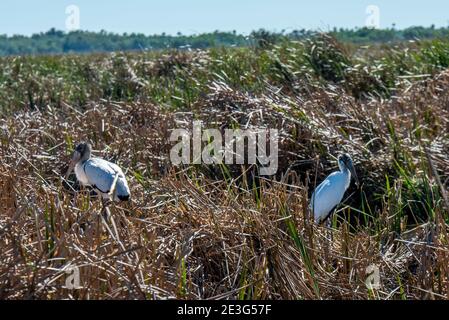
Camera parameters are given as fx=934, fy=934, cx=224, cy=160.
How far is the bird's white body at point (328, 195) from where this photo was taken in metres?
6.45

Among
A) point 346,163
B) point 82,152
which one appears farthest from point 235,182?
point 82,152

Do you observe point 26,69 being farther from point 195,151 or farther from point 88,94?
point 195,151

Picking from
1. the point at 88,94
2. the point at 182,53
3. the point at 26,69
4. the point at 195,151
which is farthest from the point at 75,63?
the point at 195,151

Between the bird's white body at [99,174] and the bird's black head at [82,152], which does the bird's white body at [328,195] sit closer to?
the bird's white body at [99,174]

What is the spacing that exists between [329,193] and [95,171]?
1.70 m

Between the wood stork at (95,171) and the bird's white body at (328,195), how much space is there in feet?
4.38

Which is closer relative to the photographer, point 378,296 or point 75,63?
point 378,296

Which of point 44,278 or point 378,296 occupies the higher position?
point 44,278

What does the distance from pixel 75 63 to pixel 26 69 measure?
1.06m

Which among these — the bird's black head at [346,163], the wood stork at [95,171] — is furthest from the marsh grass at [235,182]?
the bird's black head at [346,163]

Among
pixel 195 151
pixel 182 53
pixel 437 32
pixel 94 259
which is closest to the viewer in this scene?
pixel 94 259

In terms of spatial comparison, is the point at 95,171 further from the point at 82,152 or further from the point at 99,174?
the point at 82,152

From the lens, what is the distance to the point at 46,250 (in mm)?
4129

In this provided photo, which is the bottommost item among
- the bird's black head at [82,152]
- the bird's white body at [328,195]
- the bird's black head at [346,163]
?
the bird's white body at [328,195]
